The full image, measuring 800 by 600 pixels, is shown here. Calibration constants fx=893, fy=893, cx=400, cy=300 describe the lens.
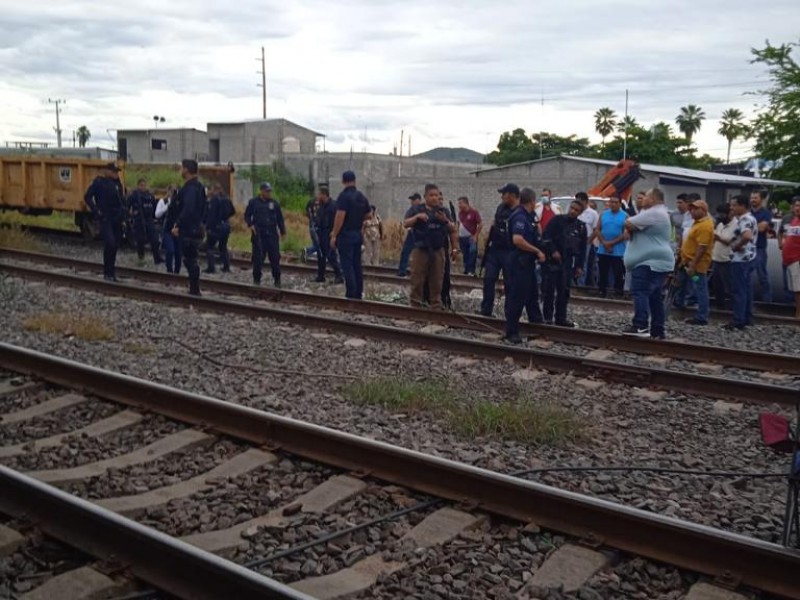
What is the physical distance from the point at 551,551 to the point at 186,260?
939cm

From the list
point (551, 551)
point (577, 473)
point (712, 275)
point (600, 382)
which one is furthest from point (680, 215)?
point (551, 551)

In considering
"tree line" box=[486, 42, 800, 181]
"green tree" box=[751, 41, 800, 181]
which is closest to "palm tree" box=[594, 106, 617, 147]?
"tree line" box=[486, 42, 800, 181]

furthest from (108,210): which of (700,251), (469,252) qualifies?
(700,251)

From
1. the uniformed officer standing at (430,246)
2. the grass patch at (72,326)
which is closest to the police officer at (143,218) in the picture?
the grass patch at (72,326)

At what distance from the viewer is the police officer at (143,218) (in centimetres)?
1781

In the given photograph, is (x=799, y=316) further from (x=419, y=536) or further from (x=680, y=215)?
(x=419, y=536)

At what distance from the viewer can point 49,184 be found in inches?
902

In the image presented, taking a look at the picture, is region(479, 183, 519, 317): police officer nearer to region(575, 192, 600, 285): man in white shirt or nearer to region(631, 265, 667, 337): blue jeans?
region(631, 265, 667, 337): blue jeans

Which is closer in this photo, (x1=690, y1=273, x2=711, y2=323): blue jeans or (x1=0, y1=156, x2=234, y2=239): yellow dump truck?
(x1=690, y1=273, x2=711, y2=323): blue jeans

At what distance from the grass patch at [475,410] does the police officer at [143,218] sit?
37.6 feet

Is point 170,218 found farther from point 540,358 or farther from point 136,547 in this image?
point 136,547

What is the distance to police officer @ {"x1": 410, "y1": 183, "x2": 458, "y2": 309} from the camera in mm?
11719

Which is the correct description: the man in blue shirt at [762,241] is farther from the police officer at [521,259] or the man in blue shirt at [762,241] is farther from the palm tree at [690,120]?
the palm tree at [690,120]

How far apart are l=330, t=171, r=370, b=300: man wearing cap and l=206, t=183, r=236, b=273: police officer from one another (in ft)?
14.5
